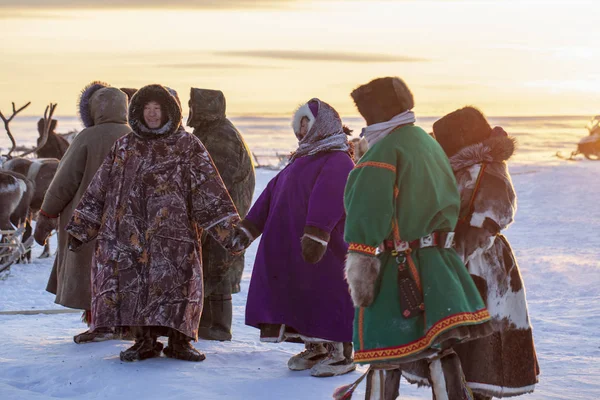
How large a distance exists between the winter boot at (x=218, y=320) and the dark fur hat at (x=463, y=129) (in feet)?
8.21

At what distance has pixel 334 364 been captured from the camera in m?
5.71

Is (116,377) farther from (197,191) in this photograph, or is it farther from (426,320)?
(426,320)

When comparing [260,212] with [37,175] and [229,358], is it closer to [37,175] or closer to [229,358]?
[229,358]

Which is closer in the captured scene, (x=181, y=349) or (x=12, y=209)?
(x=181, y=349)

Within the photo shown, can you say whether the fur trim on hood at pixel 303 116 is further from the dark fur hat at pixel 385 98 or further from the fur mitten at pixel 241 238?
the dark fur hat at pixel 385 98

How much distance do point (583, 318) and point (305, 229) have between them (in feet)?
13.1

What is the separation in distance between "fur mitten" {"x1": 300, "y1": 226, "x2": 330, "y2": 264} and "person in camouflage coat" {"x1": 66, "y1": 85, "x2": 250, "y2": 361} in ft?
2.13

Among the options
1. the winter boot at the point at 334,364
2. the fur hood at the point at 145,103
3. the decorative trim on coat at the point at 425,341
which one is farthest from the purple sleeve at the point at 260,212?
the decorative trim on coat at the point at 425,341

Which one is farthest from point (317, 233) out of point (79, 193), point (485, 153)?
point (79, 193)

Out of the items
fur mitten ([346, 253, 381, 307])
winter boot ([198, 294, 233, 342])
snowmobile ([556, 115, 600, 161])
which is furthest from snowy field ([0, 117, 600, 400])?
snowmobile ([556, 115, 600, 161])

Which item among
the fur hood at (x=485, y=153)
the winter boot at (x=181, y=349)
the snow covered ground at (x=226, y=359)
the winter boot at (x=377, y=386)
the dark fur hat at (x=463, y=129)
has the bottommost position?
the snow covered ground at (x=226, y=359)

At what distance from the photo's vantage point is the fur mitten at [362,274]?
411 cm

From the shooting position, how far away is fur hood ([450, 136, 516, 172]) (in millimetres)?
4711

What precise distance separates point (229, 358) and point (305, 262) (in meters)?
1.02
